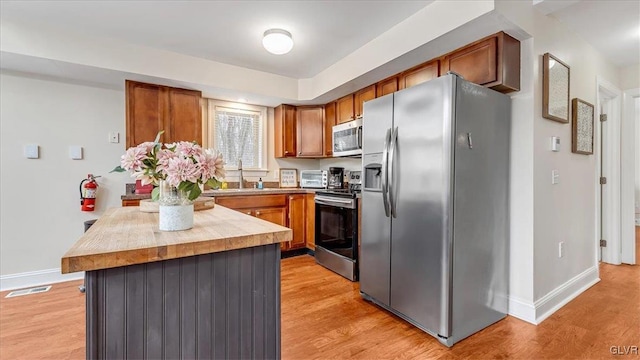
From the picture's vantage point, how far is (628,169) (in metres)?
3.24

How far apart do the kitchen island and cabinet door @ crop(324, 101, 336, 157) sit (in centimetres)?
269

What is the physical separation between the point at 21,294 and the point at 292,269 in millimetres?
2538

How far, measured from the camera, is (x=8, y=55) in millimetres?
2354

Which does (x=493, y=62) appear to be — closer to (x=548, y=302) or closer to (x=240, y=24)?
(x=548, y=302)

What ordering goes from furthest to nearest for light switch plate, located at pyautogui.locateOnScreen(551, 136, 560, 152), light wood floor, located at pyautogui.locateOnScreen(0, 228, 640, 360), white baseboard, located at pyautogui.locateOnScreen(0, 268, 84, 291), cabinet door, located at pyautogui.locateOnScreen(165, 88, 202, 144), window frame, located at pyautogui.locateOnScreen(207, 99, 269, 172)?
window frame, located at pyautogui.locateOnScreen(207, 99, 269, 172) → cabinet door, located at pyautogui.locateOnScreen(165, 88, 202, 144) → white baseboard, located at pyautogui.locateOnScreen(0, 268, 84, 291) → light switch plate, located at pyautogui.locateOnScreen(551, 136, 560, 152) → light wood floor, located at pyautogui.locateOnScreen(0, 228, 640, 360)

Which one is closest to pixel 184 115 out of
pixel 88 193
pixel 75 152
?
pixel 75 152

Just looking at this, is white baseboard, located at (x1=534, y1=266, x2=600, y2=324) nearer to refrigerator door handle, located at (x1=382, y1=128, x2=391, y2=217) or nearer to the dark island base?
refrigerator door handle, located at (x1=382, y1=128, x2=391, y2=217)

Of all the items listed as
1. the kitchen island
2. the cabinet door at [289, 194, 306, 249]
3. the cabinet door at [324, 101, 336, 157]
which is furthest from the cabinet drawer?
the kitchen island

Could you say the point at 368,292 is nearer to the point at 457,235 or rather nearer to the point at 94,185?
the point at 457,235

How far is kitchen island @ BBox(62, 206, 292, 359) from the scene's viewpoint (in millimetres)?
853

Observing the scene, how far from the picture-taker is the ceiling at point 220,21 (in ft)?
6.97

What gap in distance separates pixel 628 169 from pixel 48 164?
6.49 metres

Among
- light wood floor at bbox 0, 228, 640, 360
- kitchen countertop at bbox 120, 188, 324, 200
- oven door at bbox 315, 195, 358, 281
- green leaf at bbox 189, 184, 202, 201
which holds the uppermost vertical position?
green leaf at bbox 189, 184, 202, 201

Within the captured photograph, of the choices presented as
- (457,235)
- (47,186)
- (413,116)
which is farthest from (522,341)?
(47,186)
